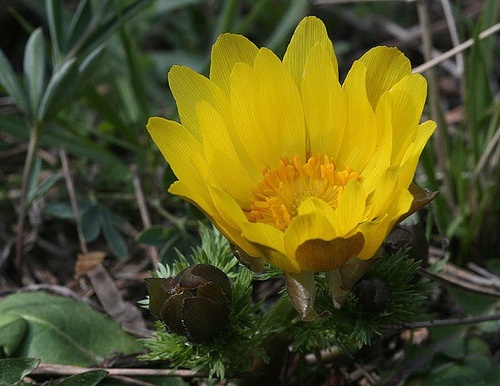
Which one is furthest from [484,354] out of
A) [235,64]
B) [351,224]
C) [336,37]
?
[336,37]

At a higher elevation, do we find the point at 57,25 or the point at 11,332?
the point at 57,25

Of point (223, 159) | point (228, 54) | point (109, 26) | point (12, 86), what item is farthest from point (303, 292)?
point (109, 26)

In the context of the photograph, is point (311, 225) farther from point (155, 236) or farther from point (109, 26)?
point (109, 26)

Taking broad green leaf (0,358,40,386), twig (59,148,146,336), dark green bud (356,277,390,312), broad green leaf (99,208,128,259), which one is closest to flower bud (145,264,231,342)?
dark green bud (356,277,390,312)

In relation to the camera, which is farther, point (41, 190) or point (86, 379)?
point (41, 190)

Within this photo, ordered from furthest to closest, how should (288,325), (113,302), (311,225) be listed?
(113,302), (288,325), (311,225)

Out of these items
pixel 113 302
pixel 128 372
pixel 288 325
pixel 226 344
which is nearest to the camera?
pixel 226 344

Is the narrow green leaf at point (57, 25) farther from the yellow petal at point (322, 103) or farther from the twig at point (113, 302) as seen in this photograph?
the yellow petal at point (322, 103)
